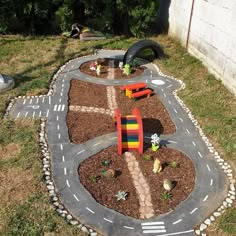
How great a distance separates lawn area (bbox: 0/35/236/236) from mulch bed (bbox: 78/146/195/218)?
3.95 ft

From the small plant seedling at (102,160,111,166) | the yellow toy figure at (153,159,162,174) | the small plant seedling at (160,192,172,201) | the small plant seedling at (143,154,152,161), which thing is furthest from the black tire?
the small plant seedling at (160,192,172,201)

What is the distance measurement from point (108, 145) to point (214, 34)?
27.5ft

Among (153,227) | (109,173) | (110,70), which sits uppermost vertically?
(109,173)

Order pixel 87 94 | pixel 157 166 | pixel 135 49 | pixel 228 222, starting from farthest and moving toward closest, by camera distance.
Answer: pixel 135 49 → pixel 87 94 → pixel 157 166 → pixel 228 222

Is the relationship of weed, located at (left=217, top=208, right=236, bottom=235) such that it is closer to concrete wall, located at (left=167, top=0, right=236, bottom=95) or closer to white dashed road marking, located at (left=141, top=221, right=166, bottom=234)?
white dashed road marking, located at (left=141, top=221, right=166, bottom=234)

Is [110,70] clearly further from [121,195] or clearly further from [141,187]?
[121,195]

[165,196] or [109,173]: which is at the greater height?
[109,173]

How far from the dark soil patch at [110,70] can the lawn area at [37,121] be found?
1.29 m

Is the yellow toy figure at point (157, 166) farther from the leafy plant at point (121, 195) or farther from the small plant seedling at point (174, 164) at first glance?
the leafy plant at point (121, 195)

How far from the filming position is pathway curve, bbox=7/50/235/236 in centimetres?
774

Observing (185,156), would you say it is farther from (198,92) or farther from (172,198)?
(198,92)

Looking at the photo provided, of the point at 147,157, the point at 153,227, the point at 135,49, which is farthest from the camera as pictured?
the point at 135,49

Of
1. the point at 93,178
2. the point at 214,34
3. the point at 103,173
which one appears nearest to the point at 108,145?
the point at 103,173

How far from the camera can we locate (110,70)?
16672mm
